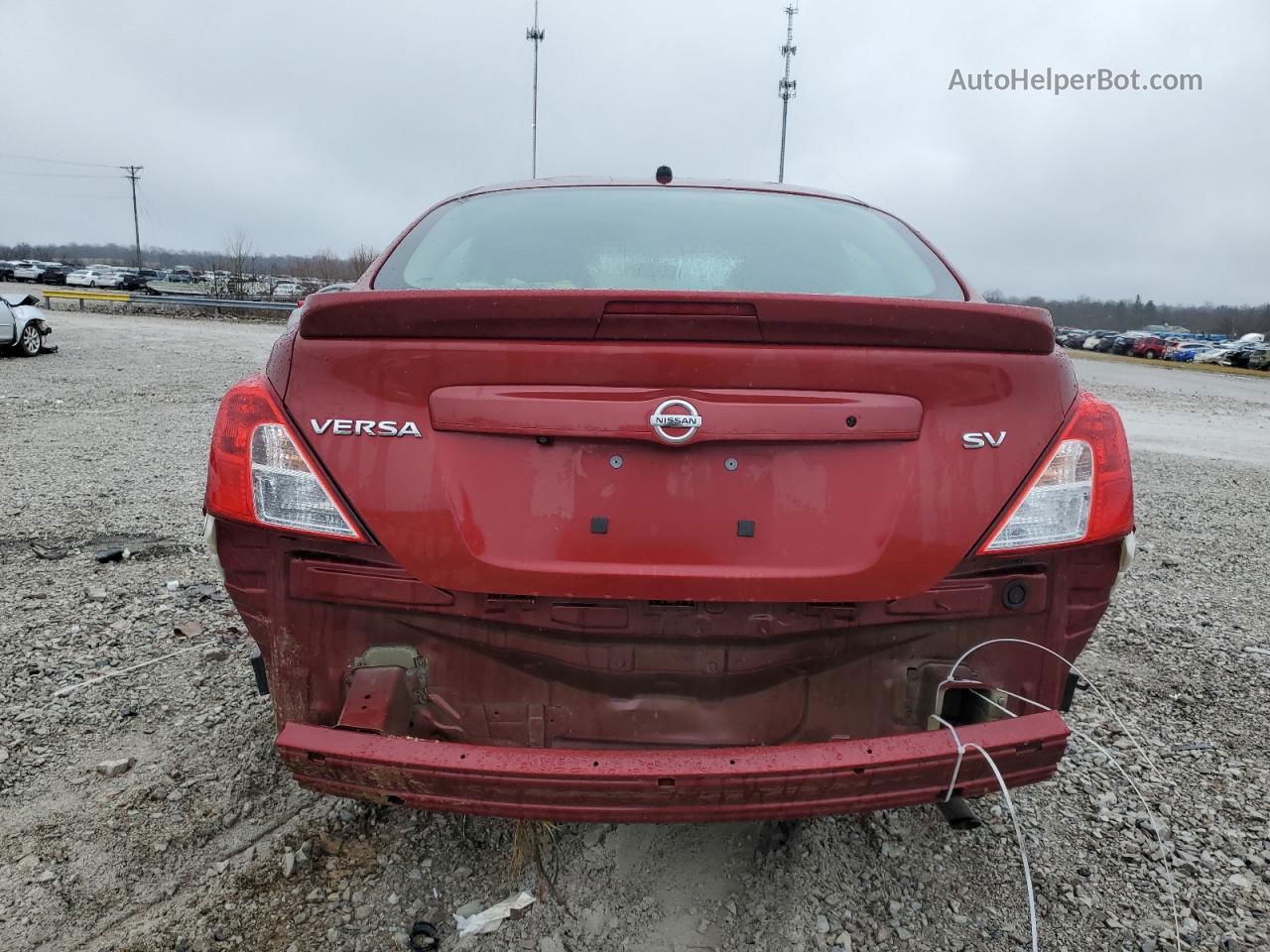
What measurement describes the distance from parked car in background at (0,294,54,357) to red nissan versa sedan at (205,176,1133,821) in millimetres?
16096

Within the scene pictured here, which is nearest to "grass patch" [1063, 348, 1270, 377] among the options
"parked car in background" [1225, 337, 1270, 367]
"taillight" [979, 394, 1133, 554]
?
"parked car in background" [1225, 337, 1270, 367]

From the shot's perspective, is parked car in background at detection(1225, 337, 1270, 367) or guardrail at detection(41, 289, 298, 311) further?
parked car in background at detection(1225, 337, 1270, 367)

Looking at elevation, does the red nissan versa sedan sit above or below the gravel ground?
above

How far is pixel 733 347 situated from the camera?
1.62 m

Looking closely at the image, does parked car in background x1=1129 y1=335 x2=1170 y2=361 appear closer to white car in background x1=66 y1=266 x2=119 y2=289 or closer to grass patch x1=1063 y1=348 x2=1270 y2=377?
grass patch x1=1063 y1=348 x2=1270 y2=377

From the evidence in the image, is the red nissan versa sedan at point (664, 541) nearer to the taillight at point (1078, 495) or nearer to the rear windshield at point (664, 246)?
the taillight at point (1078, 495)

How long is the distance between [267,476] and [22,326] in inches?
645

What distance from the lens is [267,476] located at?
5.57ft

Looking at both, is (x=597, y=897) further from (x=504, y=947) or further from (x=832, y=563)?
(x=832, y=563)

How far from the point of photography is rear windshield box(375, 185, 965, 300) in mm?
2252

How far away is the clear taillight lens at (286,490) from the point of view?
5.49ft

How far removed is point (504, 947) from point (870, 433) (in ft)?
4.64

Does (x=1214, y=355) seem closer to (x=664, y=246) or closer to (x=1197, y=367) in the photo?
(x=1197, y=367)

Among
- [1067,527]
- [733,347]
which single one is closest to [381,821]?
[733,347]
